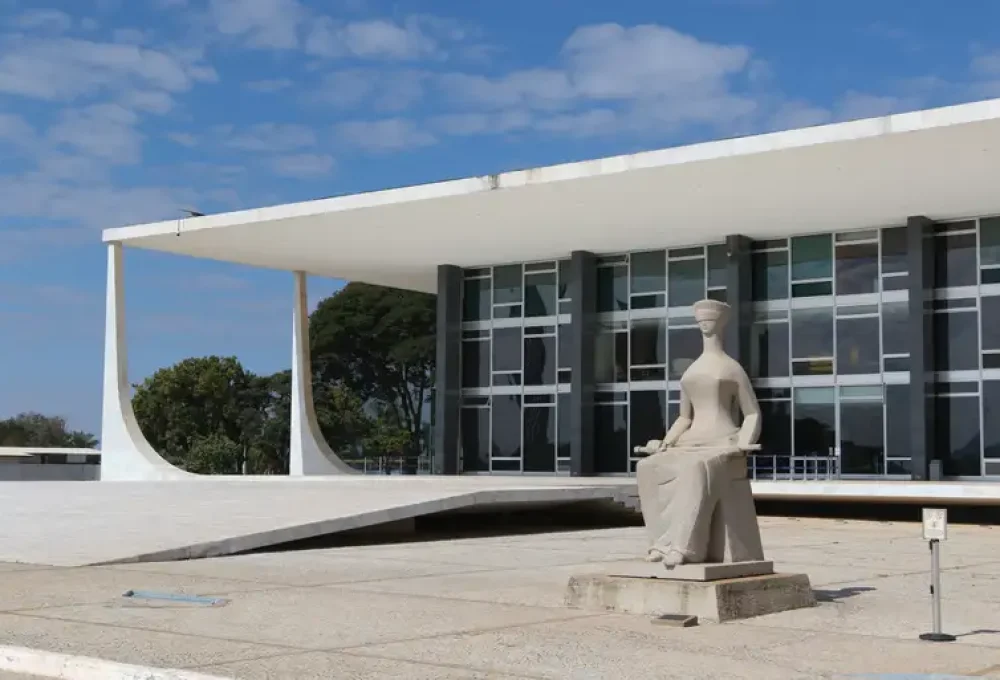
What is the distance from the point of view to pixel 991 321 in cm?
2719

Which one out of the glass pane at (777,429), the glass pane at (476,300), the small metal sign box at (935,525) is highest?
the glass pane at (476,300)

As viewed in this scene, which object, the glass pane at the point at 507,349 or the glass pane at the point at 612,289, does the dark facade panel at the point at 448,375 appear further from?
the glass pane at the point at 612,289

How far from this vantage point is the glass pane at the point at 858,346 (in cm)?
2866

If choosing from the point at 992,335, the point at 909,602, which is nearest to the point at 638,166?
the point at 992,335

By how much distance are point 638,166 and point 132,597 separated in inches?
610

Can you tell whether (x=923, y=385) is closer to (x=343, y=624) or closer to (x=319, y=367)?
(x=343, y=624)

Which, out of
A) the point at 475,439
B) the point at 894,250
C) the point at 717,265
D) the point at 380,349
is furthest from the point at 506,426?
the point at 380,349

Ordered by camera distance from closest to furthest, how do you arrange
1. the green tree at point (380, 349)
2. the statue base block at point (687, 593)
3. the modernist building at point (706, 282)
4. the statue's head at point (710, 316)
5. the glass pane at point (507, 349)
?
the statue base block at point (687, 593), the statue's head at point (710, 316), the modernist building at point (706, 282), the glass pane at point (507, 349), the green tree at point (380, 349)

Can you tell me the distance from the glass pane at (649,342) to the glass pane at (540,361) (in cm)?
247

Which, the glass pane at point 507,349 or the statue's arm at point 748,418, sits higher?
the glass pane at point 507,349

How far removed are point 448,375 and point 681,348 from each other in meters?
7.03

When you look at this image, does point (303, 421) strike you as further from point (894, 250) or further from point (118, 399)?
point (894, 250)

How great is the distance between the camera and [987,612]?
34.0 feet

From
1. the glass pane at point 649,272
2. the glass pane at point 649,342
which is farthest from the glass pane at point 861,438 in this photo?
the glass pane at point 649,272
